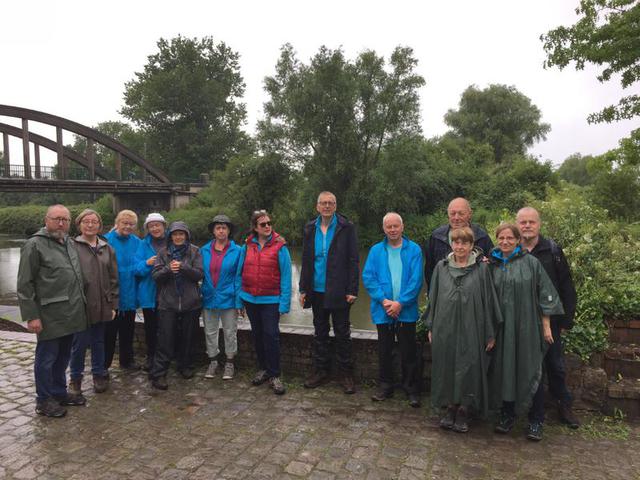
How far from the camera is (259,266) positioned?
416 centimetres

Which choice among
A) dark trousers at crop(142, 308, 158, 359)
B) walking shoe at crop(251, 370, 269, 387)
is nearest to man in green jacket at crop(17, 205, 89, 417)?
dark trousers at crop(142, 308, 158, 359)

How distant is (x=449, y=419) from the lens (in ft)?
11.1

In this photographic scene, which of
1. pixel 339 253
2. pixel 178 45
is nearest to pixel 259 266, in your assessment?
pixel 339 253

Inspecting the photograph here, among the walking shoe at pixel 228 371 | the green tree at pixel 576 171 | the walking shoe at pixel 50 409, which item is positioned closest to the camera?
the walking shoe at pixel 50 409

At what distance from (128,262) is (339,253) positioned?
6.66 ft

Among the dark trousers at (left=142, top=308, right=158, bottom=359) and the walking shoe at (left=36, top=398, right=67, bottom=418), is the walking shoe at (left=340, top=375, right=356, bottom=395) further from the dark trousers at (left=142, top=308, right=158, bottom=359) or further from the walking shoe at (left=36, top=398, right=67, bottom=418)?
Answer: the walking shoe at (left=36, top=398, right=67, bottom=418)

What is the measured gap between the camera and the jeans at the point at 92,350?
4.01 m

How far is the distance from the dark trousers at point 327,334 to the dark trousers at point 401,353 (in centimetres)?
31

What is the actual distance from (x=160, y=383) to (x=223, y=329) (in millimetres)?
721

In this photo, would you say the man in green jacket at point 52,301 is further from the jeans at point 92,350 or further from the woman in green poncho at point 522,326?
the woman in green poncho at point 522,326

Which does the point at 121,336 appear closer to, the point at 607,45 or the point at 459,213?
the point at 459,213

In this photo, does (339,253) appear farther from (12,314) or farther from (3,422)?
(12,314)

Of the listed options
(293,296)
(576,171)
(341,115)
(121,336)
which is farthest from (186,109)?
(576,171)

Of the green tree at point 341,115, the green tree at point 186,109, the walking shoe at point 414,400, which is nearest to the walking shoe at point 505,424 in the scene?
the walking shoe at point 414,400
